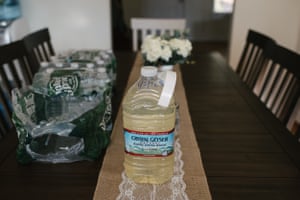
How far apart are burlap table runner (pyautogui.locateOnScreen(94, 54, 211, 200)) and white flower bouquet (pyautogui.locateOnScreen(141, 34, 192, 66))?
28cm

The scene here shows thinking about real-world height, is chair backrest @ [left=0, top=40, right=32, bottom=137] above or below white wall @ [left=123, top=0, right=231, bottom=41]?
above

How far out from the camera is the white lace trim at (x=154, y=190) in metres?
0.77

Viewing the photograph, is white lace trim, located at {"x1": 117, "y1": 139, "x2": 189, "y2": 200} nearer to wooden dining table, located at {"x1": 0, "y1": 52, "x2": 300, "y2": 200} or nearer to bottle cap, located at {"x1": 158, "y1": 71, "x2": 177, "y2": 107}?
wooden dining table, located at {"x1": 0, "y1": 52, "x2": 300, "y2": 200}

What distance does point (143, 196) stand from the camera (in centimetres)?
77

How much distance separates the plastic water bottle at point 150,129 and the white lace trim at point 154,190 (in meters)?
0.02

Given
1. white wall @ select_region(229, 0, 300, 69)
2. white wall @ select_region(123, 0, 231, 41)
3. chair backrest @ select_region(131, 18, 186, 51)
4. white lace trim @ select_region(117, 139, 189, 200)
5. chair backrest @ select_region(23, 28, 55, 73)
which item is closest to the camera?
white lace trim @ select_region(117, 139, 189, 200)

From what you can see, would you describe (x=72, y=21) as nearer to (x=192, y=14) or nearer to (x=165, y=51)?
(x=165, y=51)

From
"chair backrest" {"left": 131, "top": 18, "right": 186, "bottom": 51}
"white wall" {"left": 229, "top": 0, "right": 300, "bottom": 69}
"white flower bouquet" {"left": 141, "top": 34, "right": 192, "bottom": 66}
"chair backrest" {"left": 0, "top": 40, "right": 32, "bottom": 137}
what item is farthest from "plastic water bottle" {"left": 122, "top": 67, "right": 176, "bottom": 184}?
"white wall" {"left": 229, "top": 0, "right": 300, "bottom": 69}

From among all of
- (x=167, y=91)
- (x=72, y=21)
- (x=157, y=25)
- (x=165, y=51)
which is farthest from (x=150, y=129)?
(x=72, y=21)

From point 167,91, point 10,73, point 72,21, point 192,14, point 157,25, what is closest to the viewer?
point 167,91

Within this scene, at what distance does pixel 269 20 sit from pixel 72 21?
2138 millimetres

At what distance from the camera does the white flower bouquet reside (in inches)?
52.2

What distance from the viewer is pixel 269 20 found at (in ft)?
10.5

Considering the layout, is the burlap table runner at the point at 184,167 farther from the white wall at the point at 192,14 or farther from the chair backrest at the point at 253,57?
the white wall at the point at 192,14
